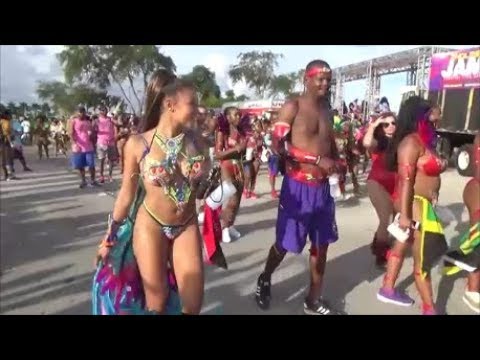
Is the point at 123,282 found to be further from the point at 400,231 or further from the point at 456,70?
the point at 456,70

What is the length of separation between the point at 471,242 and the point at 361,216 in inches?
153

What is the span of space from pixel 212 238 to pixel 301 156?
97 centimetres

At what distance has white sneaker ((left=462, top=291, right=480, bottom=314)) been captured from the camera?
409 cm

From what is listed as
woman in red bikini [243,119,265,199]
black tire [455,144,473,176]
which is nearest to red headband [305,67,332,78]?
woman in red bikini [243,119,265,199]

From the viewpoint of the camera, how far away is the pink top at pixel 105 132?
39.2 ft

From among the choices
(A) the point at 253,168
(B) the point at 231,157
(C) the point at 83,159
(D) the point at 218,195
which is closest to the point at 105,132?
(C) the point at 83,159

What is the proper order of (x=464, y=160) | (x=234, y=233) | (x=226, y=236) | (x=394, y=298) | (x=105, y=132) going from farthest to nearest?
(x=464, y=160) → (x=105, y=132) → (x=234, y=233) → (x=226, y=236) → (x=394, y=298)

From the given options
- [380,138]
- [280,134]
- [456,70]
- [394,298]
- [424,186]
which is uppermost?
[456,70]

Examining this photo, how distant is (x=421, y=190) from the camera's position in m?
3.99

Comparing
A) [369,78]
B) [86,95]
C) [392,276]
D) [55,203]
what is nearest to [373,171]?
[392,276]

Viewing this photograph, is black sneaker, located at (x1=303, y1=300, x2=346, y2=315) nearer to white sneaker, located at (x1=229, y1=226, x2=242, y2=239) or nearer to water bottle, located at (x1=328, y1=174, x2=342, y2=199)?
water bottle, located at (x1=328, y1=174, x2=342, y2=199)

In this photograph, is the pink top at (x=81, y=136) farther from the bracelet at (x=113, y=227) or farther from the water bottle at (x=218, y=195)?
the bracelet at (x=113, y=227)

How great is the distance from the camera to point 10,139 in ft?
41.6

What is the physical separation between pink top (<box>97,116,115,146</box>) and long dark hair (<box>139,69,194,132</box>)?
30.6ft
